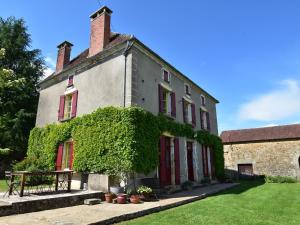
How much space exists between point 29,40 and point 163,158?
15504 mm

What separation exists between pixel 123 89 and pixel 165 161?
3827 millimetres

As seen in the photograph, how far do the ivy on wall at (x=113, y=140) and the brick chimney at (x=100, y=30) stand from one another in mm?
3626

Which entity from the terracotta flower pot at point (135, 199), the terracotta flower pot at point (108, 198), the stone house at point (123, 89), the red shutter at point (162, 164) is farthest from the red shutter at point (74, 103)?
the terracotta flower pot at point (135, 199)

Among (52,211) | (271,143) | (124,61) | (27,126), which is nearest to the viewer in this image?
(52,211)

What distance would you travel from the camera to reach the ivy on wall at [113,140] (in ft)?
30.6

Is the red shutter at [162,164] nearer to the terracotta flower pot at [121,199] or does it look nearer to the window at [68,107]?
the terracotta flower pot at [121,199]

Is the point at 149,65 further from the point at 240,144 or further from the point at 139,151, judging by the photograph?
the point at 240,144

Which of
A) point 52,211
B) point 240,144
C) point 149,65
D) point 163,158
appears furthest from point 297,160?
point 52,211

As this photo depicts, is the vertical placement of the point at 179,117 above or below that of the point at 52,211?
above

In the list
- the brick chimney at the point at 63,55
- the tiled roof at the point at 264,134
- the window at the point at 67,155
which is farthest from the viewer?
the tiled roof at the point at 264,134

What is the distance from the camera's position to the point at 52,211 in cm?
653

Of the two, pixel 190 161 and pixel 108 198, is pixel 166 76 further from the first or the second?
pixel 108 198

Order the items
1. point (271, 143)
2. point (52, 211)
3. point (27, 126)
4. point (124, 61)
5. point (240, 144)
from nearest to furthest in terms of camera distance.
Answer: point (52, 211) < point (124, 61) < point (27, 126) < point (271, 143) < point (240, 144)

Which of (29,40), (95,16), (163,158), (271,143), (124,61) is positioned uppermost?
(29,40)
